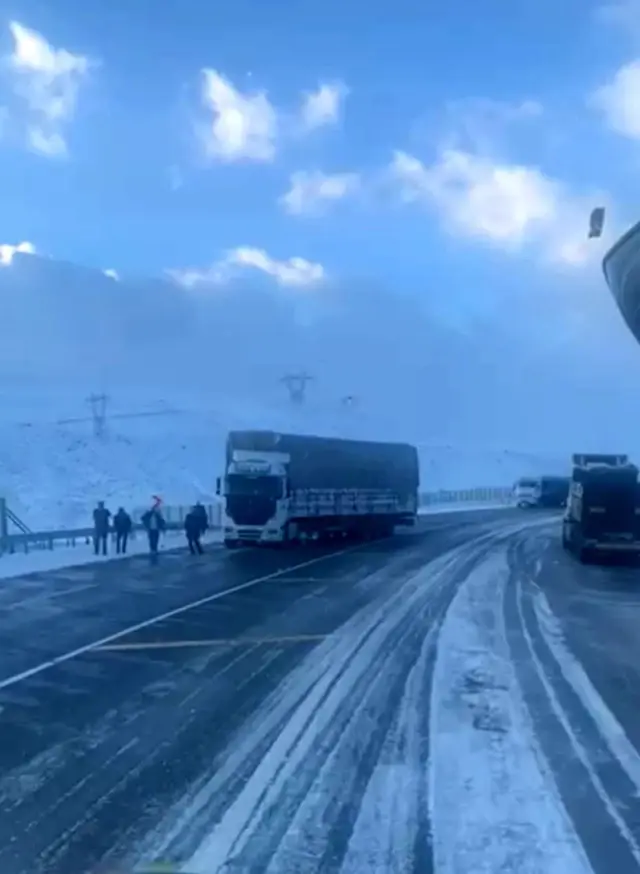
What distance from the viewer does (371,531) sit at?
4231cm

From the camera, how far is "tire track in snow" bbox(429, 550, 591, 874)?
5902mm

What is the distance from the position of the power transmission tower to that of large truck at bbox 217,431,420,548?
64713 millimetres

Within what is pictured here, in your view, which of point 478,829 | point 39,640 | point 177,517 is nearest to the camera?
point 478,829

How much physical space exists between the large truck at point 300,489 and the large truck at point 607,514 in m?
9.68

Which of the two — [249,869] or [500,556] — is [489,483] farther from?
[249,869]

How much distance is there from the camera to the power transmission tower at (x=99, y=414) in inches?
4104

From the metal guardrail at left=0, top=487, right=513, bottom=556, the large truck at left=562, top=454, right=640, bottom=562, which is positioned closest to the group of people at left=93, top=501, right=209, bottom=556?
the metal guardrail at left=0, top=487, right=513, bottom=556

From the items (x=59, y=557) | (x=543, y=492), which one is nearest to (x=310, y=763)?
(x=59, y=557)

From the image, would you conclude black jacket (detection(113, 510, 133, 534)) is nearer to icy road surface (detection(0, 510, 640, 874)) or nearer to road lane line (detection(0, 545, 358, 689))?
road lane line (detection(0, 545, 358, 689))

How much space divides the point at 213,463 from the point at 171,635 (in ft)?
293

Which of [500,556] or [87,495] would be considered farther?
[87,495]

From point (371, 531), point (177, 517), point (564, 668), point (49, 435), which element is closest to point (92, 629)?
point (564, 668)

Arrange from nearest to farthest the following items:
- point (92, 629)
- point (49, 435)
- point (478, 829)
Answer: point (478, 829) → point (92, 629) → point (49, 435)

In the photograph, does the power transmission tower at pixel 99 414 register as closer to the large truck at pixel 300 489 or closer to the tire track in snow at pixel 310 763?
the large truck at pixel 300 489
